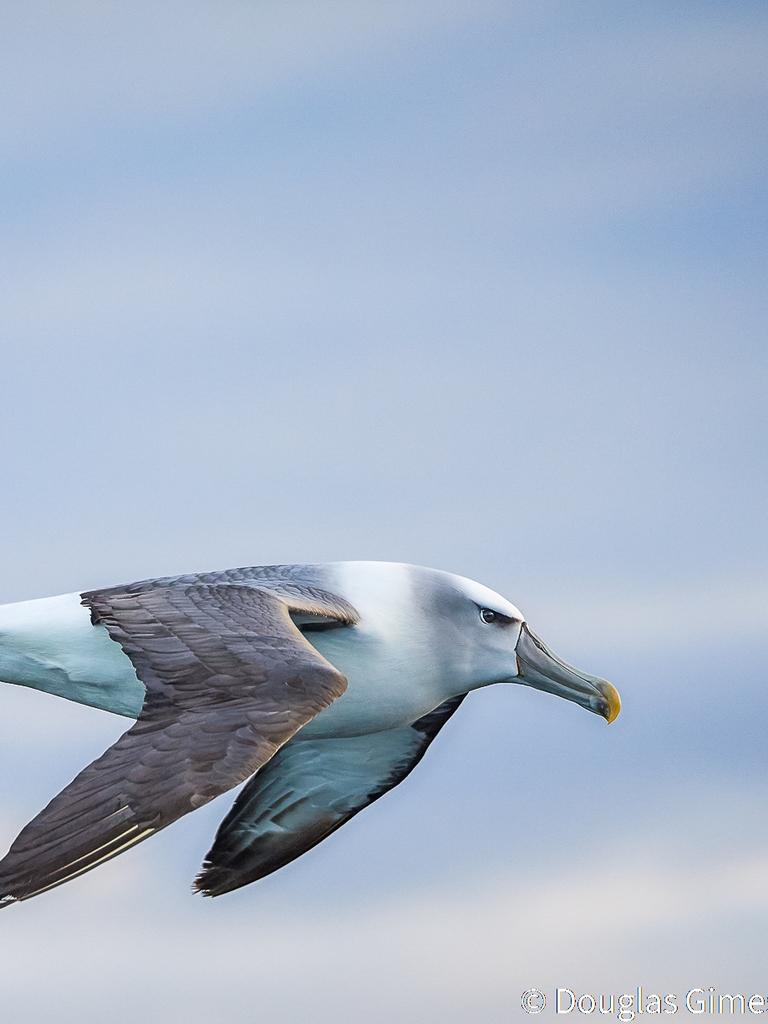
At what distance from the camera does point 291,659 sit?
12016mm

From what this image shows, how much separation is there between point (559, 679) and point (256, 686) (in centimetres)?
357

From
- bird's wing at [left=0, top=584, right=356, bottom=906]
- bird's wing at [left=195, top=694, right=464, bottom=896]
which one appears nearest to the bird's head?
bird's wing at [left=195, top=694, right=464, bottom=896]

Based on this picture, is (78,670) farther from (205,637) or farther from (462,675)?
(462,675)

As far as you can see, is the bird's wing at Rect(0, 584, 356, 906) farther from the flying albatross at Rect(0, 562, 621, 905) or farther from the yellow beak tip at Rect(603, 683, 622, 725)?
the yellow beak tip at Rect(603, 683, 622, 725)

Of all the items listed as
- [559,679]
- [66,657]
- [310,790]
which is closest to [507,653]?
[559,679]

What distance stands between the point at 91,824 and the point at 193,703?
121 cm

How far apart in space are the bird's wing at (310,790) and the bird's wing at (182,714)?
7.90 feet

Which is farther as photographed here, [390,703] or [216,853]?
[216,853]

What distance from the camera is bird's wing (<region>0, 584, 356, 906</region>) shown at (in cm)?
1069

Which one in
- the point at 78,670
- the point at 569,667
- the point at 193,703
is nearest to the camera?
the point at 193,703

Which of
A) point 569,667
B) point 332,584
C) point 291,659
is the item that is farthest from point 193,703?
point 569,667

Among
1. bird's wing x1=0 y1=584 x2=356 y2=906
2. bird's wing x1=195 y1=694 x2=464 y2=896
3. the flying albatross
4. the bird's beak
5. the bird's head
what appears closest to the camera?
bird's wing x1=0 y1=584 x2=356 y2=906

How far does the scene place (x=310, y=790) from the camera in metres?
15.7

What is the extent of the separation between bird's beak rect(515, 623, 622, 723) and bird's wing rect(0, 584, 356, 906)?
1841 mm
